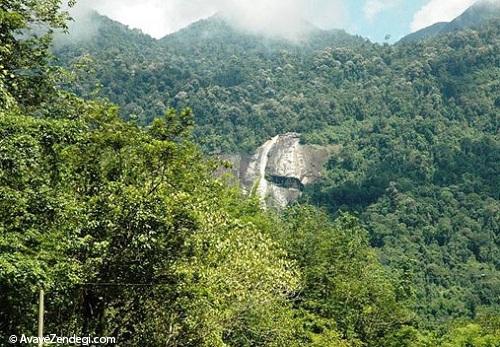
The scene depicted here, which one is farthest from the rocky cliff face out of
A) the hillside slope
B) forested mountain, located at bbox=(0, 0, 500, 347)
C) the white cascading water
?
forested mountain, located at bbox=(0, 0, 500, 347)

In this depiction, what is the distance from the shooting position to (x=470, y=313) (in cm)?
8175

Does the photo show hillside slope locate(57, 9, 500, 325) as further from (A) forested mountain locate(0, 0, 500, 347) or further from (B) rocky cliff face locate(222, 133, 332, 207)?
(A) forested mountain locate(0, 0, 500, 347)

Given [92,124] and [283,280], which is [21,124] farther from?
[283,280]

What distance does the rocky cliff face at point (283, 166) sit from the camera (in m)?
134

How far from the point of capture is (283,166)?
138 meters

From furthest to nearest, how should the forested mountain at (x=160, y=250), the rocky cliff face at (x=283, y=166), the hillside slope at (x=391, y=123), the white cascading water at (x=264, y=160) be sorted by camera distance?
the white cascading water at (x=264, y=160) < the rocky cliff face at (x=283, y=166) < the hillside slope at (x=391, y=123) < the forested mountain at (x=160, y=250)

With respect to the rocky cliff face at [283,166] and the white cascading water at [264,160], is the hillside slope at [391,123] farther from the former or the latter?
the rocky cliff face at [283,166]

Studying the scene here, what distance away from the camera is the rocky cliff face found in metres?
134

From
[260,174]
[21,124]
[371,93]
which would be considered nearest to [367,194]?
[260,174]

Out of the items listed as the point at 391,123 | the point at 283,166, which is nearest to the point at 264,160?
the point at 283,166

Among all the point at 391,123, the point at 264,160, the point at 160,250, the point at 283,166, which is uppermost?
the point at 391,123

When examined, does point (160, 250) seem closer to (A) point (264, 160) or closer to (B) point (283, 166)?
(B) point (283, 166)

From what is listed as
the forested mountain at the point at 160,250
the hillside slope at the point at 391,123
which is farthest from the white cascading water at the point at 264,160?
the forested mountain at the point at 160,250

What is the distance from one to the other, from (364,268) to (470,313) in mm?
46841
